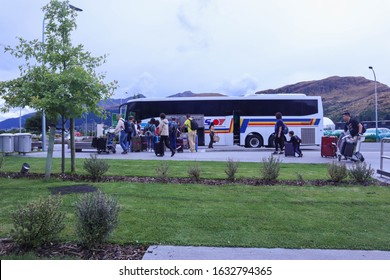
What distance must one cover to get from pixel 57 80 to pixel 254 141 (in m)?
18.9

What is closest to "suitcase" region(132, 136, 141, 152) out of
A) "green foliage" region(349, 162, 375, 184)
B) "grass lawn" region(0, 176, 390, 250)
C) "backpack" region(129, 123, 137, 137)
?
"backpack" region(129, 123, 137, 137)

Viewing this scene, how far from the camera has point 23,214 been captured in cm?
493

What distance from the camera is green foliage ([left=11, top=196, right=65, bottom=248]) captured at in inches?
193

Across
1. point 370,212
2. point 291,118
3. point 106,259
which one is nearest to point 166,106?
point 291,118

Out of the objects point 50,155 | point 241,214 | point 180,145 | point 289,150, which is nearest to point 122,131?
point 180,145

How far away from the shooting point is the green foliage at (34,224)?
16.1 feet

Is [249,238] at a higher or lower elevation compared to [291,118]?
lower

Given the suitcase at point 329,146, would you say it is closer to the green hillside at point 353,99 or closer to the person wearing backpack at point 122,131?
the person wearing backpack at point 122,131

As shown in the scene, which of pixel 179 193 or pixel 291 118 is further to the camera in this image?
pixel 291 118

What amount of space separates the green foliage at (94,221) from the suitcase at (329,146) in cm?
1423

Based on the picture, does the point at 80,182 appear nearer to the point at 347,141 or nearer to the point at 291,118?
the point at 347,141

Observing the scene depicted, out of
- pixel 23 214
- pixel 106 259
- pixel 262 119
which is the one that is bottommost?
pixel 106 259

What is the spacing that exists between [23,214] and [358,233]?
15.4 feet

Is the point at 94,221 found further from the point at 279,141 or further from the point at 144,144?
the point at 144,144
